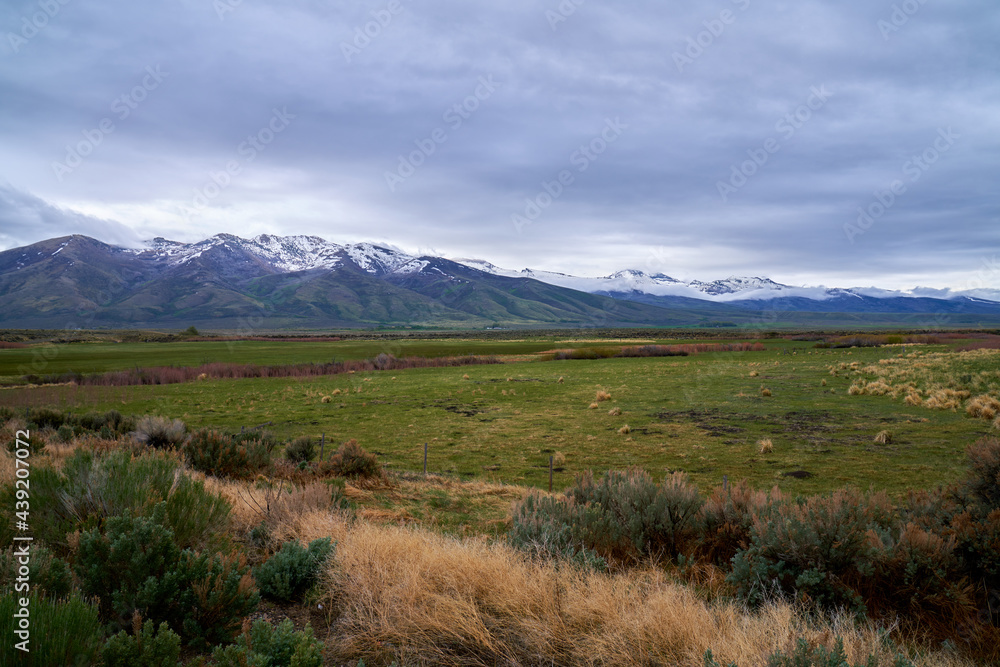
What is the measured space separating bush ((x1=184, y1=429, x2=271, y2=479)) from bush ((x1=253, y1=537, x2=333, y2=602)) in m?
6.87

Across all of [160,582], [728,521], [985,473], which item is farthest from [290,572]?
[985,473]

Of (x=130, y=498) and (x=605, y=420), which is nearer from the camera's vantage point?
(x=130, y=498)

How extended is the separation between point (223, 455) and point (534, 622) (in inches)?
399

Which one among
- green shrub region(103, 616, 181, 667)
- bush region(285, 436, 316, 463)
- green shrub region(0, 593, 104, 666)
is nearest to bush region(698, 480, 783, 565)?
green shrub region(103, 616, 181, 667)

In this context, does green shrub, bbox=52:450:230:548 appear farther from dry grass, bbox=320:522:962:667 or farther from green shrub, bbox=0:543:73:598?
dry grass, bbox=320:522:962:667

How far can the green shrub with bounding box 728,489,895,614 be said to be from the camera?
5.41 meters

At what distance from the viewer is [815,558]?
570 cm

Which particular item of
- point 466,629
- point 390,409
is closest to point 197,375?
point 390,409

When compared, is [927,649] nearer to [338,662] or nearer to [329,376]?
[338,662]

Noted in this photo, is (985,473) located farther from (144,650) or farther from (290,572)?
(144,650)

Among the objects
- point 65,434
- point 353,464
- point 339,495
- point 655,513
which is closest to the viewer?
point 655,513

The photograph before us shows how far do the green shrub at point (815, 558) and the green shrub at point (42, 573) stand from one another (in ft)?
19.3

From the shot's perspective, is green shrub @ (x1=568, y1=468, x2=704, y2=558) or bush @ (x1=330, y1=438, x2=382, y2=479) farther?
bush @ (x1=330, y1=438, x2=382, y2=479)

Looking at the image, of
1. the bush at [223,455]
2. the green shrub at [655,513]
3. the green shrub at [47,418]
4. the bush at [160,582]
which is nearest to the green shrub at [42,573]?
the bush at [160,582]
